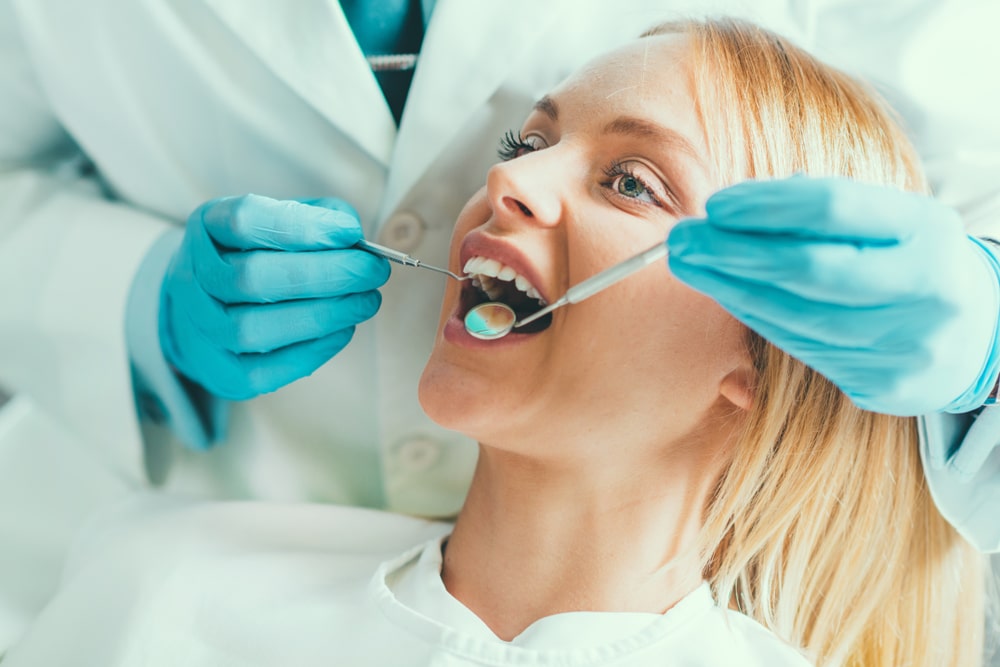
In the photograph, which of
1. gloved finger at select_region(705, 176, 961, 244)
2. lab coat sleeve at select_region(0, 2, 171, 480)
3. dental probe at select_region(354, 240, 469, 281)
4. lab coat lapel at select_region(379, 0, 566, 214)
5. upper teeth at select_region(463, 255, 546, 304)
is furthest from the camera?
lab coat sleeve at select_region(0, 2, 171, 480)

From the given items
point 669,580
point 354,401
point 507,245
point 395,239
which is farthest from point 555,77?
point 669,580

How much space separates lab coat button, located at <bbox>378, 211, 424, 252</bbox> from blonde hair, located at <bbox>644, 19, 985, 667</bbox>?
449 millimetres

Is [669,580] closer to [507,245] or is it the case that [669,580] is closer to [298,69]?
[507,245]

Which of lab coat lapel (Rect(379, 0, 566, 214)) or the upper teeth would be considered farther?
lab coat lapel (Rect(379, 0, 566, 214))

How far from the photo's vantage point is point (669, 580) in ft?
3.73

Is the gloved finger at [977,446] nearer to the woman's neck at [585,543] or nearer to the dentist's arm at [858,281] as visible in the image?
the dentist's arm at [858,281]

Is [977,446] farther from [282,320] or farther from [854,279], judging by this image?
[282,320]

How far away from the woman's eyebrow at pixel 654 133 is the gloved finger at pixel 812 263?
0.22 m

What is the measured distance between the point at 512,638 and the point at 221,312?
0.60 meters

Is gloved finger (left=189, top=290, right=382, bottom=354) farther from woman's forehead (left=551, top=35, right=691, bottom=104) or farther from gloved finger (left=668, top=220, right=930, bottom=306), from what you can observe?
gloved finger (left=668, top=220, right=930, bottom=306)

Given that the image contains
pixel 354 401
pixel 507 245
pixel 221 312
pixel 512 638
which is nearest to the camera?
pixel 507 245

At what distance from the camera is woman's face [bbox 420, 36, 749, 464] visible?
1.00 m

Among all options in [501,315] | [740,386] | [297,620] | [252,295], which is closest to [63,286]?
[252,295]

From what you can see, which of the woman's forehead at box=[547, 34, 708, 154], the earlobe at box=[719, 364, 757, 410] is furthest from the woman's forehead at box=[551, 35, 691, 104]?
the earlobe at box=[719, 364, 757, 410]
